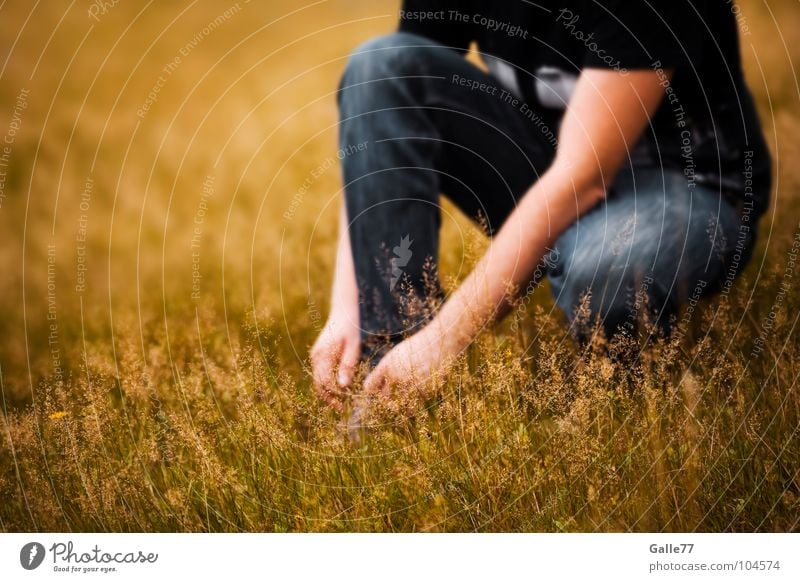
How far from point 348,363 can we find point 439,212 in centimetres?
36

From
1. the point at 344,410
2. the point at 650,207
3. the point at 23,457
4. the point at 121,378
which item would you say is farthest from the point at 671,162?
the point at 23,457

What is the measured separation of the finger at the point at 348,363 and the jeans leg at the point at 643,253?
40 cm

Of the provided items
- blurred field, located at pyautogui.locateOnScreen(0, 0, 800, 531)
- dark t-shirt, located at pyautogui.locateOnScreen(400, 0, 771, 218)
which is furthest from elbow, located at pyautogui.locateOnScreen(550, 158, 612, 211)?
blurred field, located at pyautogui.locateOnScreen(0, 0, 800, 531)

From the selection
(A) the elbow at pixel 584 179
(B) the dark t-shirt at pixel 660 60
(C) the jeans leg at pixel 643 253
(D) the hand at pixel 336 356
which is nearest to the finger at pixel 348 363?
(D) the hand at pixel 336 356

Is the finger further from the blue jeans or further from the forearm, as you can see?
the forearm

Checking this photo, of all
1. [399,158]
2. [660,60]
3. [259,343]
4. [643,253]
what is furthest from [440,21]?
[259,343]

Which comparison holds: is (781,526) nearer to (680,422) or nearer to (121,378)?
(680,422)

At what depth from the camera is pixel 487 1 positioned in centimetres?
168

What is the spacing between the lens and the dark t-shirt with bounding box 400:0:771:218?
1.50m

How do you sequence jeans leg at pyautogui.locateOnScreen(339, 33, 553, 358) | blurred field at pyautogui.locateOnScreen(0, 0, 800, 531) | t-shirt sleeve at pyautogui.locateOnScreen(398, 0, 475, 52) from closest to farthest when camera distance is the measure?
blurred field at pyautogui.locateOnScreen(0, 0, 800, 531) → jeans leg at pyautogui.locateOnScreen(339, 33, 553, 358) → t-shirt sleeve at pyautogui.locateOnScreen(398, 0, 475, 52)

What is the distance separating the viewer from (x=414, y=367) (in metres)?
1.48

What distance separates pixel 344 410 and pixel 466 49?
808 millimetres

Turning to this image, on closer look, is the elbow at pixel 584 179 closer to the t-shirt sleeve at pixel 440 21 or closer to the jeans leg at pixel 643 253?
the jeans leg at pixel 643 253

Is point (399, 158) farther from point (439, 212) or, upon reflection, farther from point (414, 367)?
point (414, 367)
